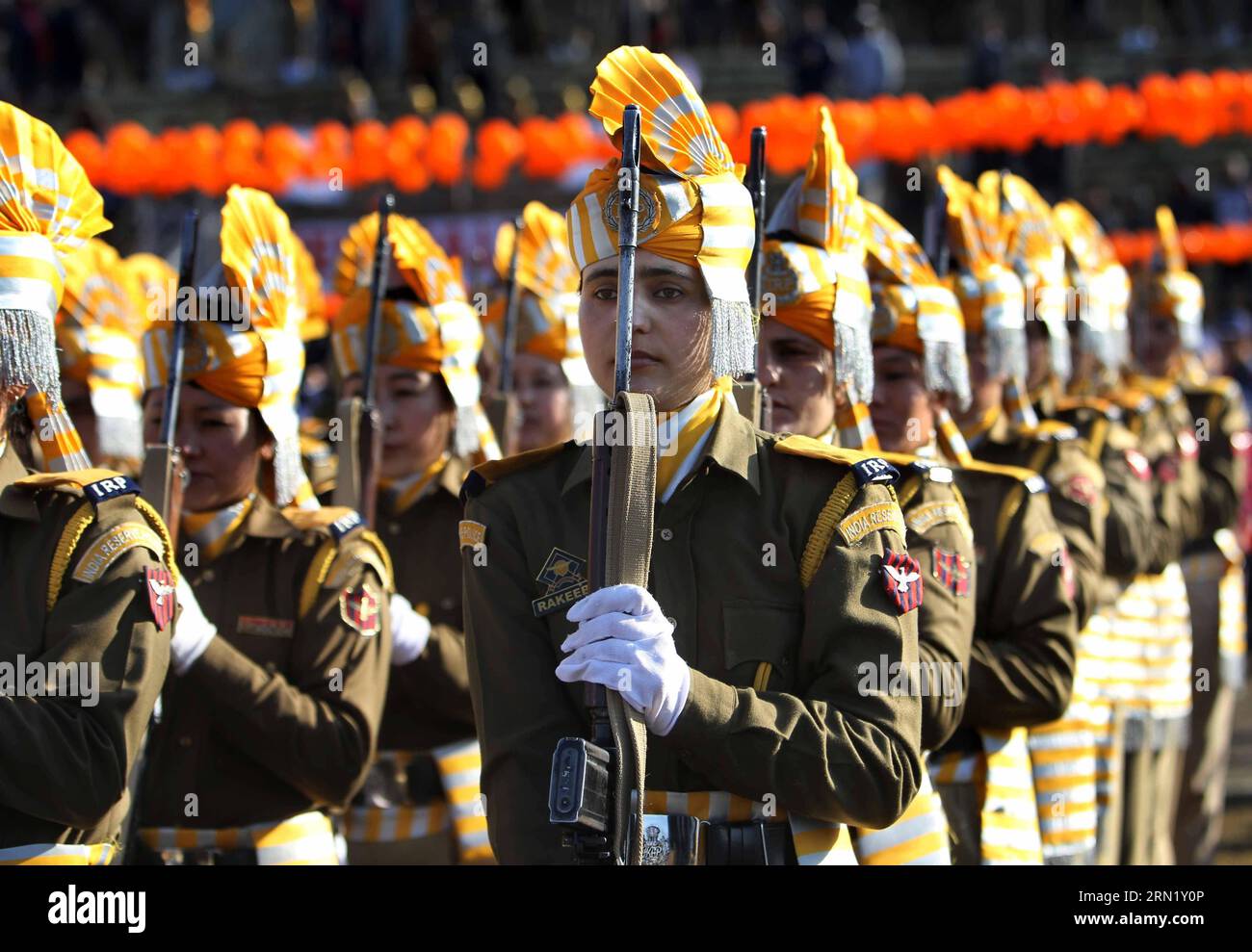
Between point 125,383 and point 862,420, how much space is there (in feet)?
9.48

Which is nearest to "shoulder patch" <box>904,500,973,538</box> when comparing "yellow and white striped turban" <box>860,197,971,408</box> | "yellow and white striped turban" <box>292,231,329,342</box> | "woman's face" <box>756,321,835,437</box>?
"woman's face" <box>756,321,835,437</box>

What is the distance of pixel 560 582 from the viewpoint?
3861 mm

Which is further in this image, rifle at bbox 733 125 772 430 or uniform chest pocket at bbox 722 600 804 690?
rifle at bbox 733 125 772 430

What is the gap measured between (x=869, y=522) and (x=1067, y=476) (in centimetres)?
369

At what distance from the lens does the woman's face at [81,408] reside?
279 inches

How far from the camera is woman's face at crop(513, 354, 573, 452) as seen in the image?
27.3 feet

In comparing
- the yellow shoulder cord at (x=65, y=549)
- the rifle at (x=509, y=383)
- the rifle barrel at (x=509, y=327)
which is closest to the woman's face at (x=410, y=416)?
the rifle at (x=509, y=383)

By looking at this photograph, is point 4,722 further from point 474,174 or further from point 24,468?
point 474,174

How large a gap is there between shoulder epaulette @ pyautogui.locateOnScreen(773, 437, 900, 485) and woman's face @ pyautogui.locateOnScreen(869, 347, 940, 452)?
2069 millimetres

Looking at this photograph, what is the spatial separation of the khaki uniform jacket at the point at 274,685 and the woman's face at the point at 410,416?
136 centimetres

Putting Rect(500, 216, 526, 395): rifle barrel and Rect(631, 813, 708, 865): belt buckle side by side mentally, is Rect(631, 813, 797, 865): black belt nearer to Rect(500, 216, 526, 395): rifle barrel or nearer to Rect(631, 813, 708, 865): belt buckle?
Rect(631, 813, 708, 865): belt buckle

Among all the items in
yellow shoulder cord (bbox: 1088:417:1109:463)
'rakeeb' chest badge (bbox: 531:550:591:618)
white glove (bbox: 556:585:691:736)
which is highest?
yellow shoulder cord (bbox: 1088:417:1109:463)

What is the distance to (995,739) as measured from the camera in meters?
6.13
